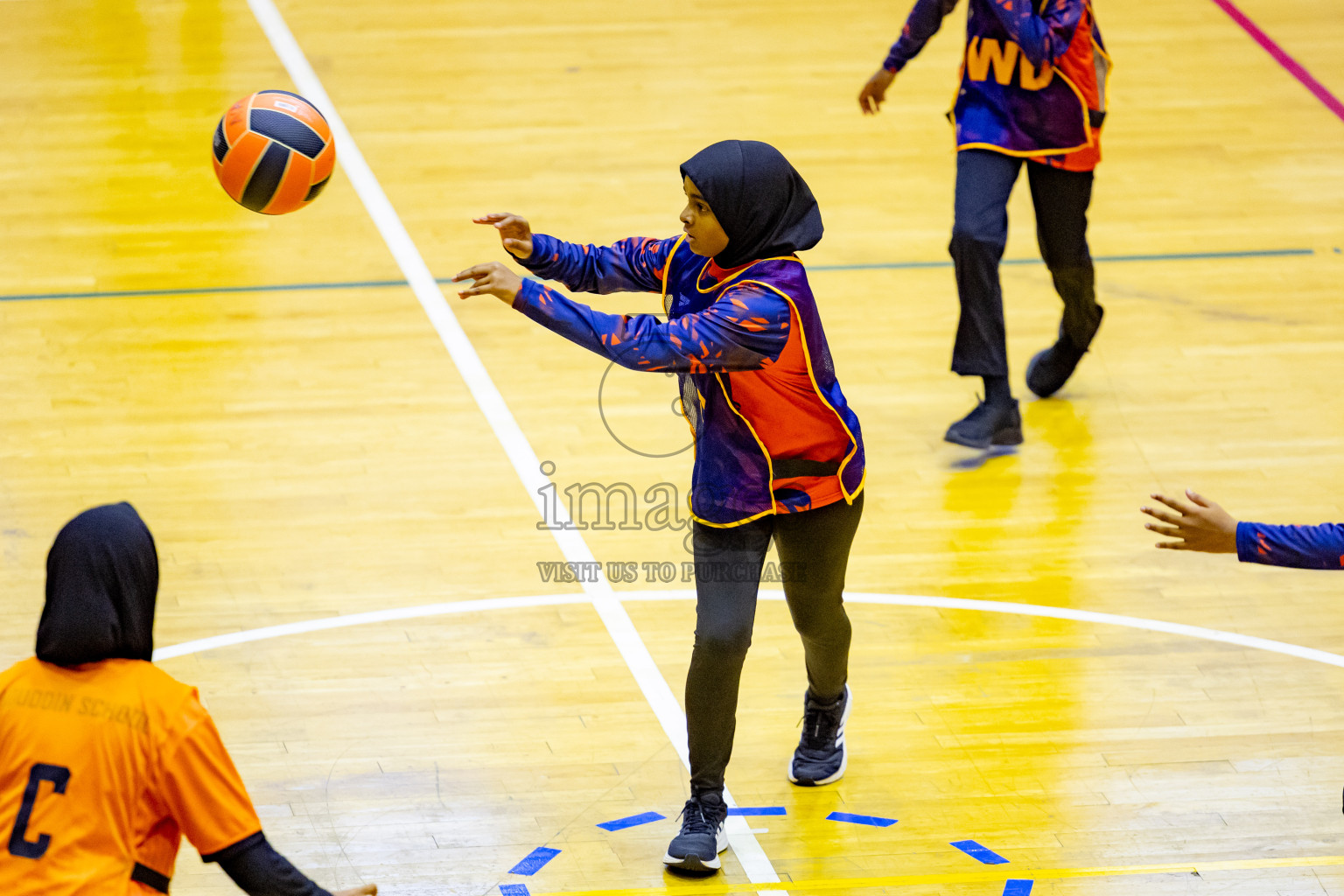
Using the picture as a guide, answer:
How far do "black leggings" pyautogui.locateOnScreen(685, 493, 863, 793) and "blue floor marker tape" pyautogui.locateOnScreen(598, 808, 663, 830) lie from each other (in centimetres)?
28

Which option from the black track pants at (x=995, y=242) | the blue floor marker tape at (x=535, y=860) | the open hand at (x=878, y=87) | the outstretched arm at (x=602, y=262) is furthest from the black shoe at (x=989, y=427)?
the blue floor marker tape at (x=535, y=860)

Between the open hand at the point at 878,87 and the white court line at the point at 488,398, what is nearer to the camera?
the white court line at the point at 488,398

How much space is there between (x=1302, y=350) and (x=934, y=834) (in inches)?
149

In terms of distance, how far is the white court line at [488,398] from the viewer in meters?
4.64

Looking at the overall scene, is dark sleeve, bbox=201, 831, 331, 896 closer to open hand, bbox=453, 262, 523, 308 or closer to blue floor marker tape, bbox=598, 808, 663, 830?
open hand, bbox=453, 262, 523, 308

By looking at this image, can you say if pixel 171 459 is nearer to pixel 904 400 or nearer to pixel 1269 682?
pixel 904 400

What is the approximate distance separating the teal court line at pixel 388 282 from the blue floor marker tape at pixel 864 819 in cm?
385

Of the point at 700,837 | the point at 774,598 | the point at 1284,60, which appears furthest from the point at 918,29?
the point at 1284,60

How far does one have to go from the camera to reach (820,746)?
4469 mm

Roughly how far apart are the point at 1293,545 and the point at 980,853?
1.27m

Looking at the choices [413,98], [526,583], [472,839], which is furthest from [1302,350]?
[413,98]

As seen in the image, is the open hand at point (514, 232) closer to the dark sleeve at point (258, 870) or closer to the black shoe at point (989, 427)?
the dark sleeve at point (258, 870)

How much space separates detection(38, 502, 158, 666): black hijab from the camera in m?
2.69

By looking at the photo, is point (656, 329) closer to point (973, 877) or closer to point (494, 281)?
point (494, 281)
